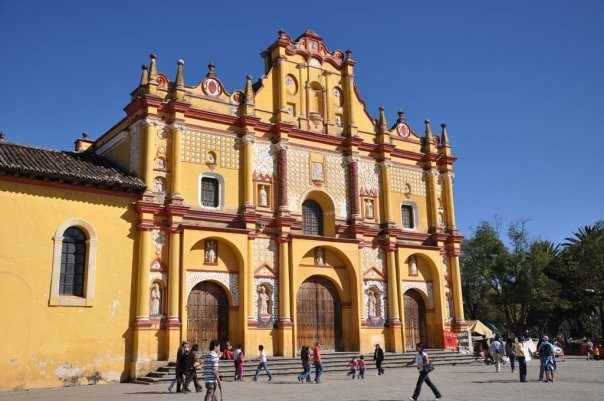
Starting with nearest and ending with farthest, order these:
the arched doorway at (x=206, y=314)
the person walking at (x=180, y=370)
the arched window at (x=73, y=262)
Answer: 1. the person walking at (x=180, y=370)
2. the arched window at (x=73, y=262)
3. the arched doorway at (x=206, y=314)

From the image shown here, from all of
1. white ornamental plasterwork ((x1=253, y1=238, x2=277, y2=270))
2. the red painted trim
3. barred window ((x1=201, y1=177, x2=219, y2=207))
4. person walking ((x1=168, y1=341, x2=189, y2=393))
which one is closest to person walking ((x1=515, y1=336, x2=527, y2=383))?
person walking ((x1=168, y1=341, x2=189, y2=393))

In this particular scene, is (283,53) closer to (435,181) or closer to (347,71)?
(347,71)

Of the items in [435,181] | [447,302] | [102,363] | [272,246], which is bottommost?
[102,363]

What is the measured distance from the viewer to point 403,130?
1320 inches

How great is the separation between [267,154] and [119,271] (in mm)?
9034

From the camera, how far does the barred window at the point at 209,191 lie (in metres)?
25.9

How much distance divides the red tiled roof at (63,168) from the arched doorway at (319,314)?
31.3 ft

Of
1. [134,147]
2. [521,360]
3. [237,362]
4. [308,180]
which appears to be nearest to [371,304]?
[308,180]

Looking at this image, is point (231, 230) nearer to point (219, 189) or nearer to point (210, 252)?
point (210, 252)

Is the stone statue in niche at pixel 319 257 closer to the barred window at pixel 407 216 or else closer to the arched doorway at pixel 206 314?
the arched doorway at pixel 206 314

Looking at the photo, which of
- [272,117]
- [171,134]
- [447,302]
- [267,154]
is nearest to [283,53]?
[272,117]

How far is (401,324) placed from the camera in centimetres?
2958

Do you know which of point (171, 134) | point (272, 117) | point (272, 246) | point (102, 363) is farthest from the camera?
point (272, 117)

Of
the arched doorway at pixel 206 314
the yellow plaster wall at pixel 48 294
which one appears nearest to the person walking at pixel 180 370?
the yellow plaster wall at pixel 48 294
